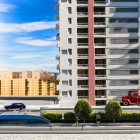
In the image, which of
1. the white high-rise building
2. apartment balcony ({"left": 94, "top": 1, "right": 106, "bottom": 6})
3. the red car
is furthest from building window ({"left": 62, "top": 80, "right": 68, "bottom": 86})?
apartment balcony ({"left": 94, "top": 1, "right": 106, "bottom": 6})

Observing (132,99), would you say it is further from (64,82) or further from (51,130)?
(51,130)

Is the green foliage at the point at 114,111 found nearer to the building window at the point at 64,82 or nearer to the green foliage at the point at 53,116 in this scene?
the green foliage at the point at 53,116

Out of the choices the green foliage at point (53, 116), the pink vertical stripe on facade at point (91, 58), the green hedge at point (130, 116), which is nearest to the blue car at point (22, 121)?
the green foliage at point (53, 116)

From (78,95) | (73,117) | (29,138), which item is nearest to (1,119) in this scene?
(29,138)

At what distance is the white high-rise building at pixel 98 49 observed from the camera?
6044 cm

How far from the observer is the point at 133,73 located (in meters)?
62.1

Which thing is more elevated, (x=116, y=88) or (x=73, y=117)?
(x=116, y=88)

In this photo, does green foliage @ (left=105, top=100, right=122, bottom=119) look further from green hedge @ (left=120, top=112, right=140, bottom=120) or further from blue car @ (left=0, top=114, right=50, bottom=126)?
blue car @ (left=0, top=114, right=50, bottom=126)

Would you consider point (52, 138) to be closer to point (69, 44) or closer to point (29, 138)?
point (29, 138)

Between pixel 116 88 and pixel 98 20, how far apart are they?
1788cm

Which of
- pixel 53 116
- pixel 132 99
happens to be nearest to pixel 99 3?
pixel 132 99

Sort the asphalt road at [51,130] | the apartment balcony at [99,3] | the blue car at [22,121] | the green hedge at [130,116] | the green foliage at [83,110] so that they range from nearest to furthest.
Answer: the asphalt road at [51,130] < the blue car at [22,121] < the green foliage at [83,110] < the green hedge at [130,116] < the apartment balcony at [99,3]

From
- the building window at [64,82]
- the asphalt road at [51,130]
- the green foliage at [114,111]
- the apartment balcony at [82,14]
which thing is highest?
the apartment balcony at [82,14]

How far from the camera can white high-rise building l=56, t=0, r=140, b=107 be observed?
60.4 m
